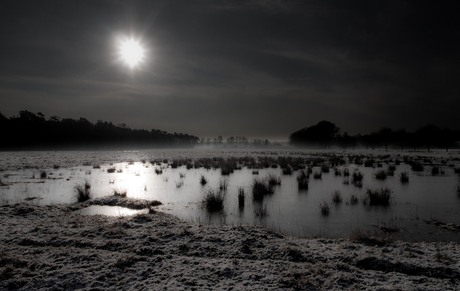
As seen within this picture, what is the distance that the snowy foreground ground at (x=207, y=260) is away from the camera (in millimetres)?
4473

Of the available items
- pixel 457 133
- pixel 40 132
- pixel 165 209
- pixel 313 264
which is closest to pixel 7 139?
pixel 40 132

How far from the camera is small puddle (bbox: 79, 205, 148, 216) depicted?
9.48 meters

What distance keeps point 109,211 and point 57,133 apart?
114 m

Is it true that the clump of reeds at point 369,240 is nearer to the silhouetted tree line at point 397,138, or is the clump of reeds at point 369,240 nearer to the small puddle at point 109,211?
the small puddle at point 109,211

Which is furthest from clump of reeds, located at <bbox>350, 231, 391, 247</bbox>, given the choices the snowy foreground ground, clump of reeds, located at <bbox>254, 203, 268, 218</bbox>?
clump of reeds, located at <bbox>254, 203, 268, 218</bbox>

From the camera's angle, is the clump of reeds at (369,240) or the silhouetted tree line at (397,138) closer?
the clump of reeds at (369,240)

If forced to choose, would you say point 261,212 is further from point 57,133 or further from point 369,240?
point 57,133

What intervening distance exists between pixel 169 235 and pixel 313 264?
2.94 metres

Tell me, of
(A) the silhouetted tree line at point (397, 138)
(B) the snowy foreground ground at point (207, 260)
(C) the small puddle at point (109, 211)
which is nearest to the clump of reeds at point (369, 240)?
(B) the snowy foreground ground at point (207, 260)

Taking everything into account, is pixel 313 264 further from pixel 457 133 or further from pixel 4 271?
pixel 457 133

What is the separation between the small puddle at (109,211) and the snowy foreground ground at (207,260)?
2129mm

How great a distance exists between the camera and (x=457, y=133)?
121m

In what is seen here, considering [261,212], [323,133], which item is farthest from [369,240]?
[323,133]

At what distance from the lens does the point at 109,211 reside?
980 cm
